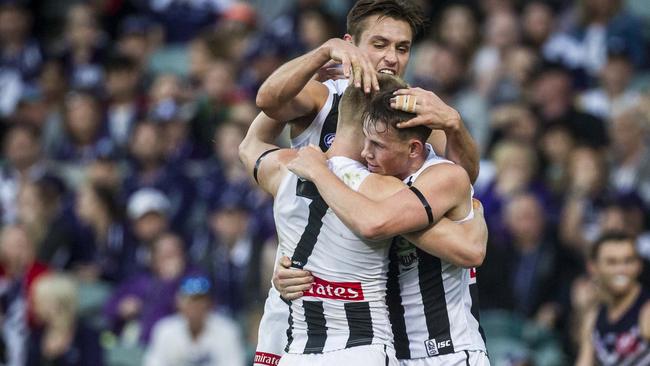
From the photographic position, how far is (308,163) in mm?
5438

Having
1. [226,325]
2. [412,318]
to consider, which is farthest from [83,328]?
[412,318]

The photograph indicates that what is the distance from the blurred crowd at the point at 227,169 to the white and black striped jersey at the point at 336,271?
3924 mm

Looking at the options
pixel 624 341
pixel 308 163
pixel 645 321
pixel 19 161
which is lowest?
pixel 624 341

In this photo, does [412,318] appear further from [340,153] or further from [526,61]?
[526,61]

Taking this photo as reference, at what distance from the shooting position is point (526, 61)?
1181 centimetres

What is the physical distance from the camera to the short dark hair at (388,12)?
19.6 feet

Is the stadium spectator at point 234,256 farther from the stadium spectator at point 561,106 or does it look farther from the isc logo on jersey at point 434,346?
the isc logo on jersey at point 434,346

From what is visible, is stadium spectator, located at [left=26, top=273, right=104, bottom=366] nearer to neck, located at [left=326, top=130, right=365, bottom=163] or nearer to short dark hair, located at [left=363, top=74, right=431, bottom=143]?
neck, located at [left=326, top=130, right=365, bottom=163]

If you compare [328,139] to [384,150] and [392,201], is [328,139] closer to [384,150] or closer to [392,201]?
[384,150]

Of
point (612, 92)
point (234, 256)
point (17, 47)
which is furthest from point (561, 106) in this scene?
point (17, 47)

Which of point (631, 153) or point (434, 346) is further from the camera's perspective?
point (631, 153)

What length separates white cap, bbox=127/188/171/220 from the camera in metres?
11.9

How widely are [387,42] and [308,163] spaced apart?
841 mm

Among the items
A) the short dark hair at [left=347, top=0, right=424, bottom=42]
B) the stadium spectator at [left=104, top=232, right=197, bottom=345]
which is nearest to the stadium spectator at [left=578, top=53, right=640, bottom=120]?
the stadium spectator at [left=104, top=232, right=197, bottom=345]
